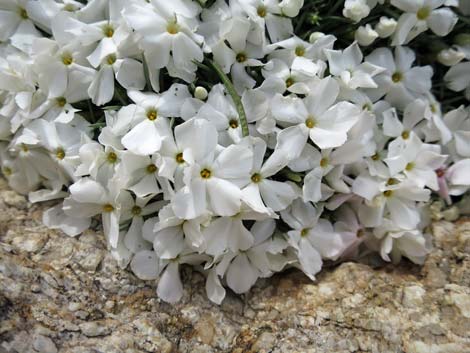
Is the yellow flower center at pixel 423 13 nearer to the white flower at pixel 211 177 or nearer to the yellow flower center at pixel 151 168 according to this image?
the white flower at pixel 211 177

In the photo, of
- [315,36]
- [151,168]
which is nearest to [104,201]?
[151,168]

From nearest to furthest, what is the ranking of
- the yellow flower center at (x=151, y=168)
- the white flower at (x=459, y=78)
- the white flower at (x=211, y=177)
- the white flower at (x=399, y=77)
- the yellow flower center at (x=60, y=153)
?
the white flower at (x=211, y=177) < the yellow flower center at (x=151, y=168) < the yellow flower center at (x=60, y=153) < the white flower at (x=399, y=77) < the white flower at (x=459, y=78)

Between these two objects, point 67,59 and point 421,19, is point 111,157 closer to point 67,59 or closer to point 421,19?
point 67,59

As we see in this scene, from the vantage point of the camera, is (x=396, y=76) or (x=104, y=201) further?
(x=396, y=76)

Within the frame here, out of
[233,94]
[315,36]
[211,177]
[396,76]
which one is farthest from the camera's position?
[396,76]

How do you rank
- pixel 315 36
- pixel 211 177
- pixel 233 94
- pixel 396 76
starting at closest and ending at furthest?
pixel 211 177
pixel 233 94
pixel 315 36
pixel 396 76

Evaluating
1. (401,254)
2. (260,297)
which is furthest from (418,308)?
(260,297)

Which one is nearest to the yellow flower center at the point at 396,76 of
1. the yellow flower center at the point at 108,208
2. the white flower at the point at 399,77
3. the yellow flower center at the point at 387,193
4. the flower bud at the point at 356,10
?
the white flower at the point at 399,77
